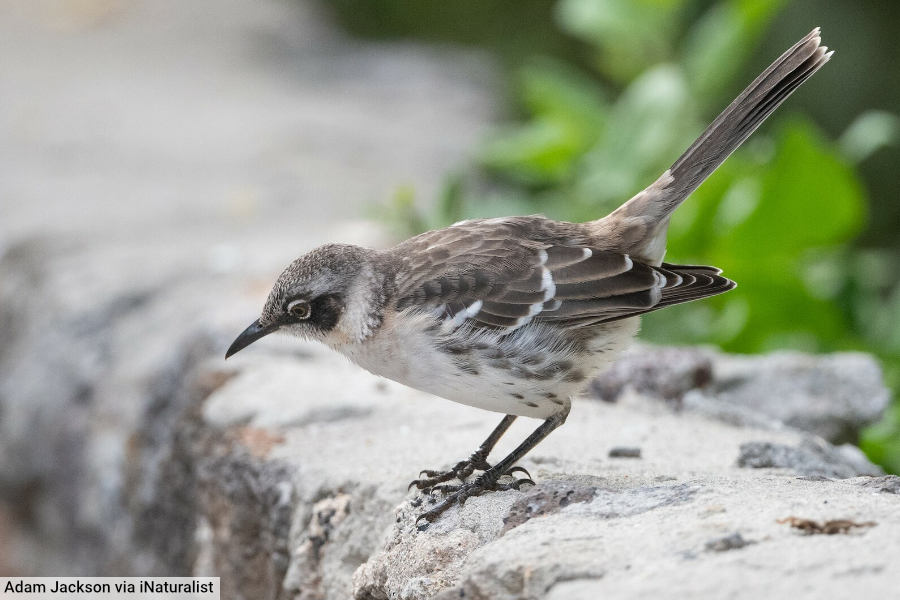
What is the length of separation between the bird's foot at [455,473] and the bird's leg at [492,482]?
0.05 metres

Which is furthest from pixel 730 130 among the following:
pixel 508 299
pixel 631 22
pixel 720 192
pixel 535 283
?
pixel 631 22

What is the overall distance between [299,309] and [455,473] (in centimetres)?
82

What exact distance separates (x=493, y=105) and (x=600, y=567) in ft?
27.2

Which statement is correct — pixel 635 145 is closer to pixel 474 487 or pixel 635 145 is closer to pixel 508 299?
pixel 508 299

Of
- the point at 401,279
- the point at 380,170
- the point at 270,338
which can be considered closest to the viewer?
the point at 401,279

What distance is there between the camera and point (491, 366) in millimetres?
3678

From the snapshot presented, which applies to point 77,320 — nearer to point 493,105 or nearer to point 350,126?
point 350,126

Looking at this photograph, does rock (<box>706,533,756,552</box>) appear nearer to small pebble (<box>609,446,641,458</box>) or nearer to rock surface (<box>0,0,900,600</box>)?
rock surface (<box>0,0,900,600</box>)

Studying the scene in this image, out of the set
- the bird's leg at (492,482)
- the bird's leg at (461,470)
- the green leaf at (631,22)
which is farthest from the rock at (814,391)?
the green leaf at (631,22)

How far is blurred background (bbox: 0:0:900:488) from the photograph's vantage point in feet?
20.5

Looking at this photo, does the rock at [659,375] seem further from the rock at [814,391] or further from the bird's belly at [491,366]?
the bird's belly at [491,366]

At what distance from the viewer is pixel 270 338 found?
219 inches

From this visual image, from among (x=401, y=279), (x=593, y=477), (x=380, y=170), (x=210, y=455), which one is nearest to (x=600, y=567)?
(x=593, y=477)

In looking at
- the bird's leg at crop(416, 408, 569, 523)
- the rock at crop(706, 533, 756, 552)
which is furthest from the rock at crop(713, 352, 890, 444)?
the rock at crop(706, 533, 756, 552)
